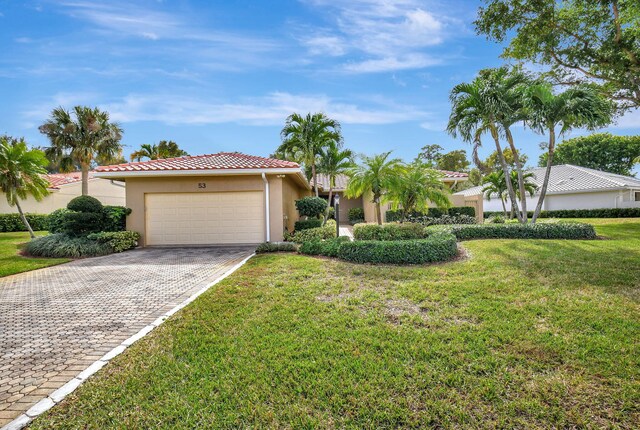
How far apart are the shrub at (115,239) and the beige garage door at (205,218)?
100 cm

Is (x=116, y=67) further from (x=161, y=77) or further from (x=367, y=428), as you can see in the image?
(x=367, y=428)

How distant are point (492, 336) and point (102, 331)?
5372mm

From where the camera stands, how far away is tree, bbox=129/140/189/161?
26.9 m

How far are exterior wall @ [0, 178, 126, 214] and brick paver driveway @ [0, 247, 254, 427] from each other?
1578cm

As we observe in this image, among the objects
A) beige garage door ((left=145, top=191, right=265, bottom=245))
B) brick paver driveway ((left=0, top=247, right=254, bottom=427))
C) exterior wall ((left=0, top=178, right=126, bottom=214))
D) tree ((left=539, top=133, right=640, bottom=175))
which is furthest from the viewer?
tree ((left=539, top=133, right=640, bottom=175))

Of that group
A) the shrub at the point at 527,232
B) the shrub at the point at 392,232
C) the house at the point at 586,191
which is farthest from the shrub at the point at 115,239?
the house at the point at 586,191

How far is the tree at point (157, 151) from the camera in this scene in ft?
88.2

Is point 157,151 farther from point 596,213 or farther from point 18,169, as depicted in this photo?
point 596,213

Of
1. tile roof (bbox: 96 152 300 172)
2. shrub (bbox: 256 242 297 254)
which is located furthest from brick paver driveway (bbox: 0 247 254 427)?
tile roof (bbox: 96 152 300 172)

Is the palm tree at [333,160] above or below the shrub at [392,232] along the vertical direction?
above

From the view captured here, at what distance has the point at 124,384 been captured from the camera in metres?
3.25

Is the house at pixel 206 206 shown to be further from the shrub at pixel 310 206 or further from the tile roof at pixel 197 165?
the shrub at pixel 310 206

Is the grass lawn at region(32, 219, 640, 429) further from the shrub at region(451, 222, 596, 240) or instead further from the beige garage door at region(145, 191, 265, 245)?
the beige garage door at region(145, 191, 265, 245)

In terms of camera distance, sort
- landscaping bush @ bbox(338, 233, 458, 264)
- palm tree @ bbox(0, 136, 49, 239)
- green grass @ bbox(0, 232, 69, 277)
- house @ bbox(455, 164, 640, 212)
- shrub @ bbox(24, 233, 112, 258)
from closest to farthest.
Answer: landscaping bush @ bbox(338, 233, 458, 264) → green grass @ bbox(0, 232, 69, 277) → shrub @ bbox(24, 233, 112, 258) → palm tree @ bbox(0, 136, 49, 239) → house @ bbox(455, 164, 640, 212)
